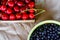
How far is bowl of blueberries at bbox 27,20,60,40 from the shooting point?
712 millimetres

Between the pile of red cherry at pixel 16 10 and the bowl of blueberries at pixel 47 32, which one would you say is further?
the pile of red cherry at pixel 16 10

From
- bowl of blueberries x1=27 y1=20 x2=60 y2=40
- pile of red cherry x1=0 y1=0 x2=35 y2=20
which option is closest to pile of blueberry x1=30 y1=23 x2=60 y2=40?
bowl of blueberries x1=27 y1=20 x2=60 y2=40

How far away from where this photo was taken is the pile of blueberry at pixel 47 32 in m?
0.71

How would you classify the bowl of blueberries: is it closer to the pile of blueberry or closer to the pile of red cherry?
the pile of blueberry

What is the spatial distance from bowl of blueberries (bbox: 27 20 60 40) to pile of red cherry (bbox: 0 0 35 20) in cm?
16

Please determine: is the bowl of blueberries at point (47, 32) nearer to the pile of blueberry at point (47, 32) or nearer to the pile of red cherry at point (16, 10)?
the pile of blueberry at point (47, 32)

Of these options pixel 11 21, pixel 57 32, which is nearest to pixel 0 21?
pixel 11 21

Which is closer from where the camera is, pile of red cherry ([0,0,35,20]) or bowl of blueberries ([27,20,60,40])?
bowl of blueberries ([27,20,60,40])

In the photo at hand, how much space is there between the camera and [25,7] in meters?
0.92

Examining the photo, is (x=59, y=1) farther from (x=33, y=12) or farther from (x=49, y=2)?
(x=33, y=12)

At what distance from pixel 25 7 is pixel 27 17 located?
7cm

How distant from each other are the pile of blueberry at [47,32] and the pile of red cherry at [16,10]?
0.55 feet

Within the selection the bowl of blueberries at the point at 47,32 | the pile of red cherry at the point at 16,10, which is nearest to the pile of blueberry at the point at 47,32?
the bowl of blueberries at the point at 47,32

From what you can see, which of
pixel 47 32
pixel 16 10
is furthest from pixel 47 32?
pixel 16 10
